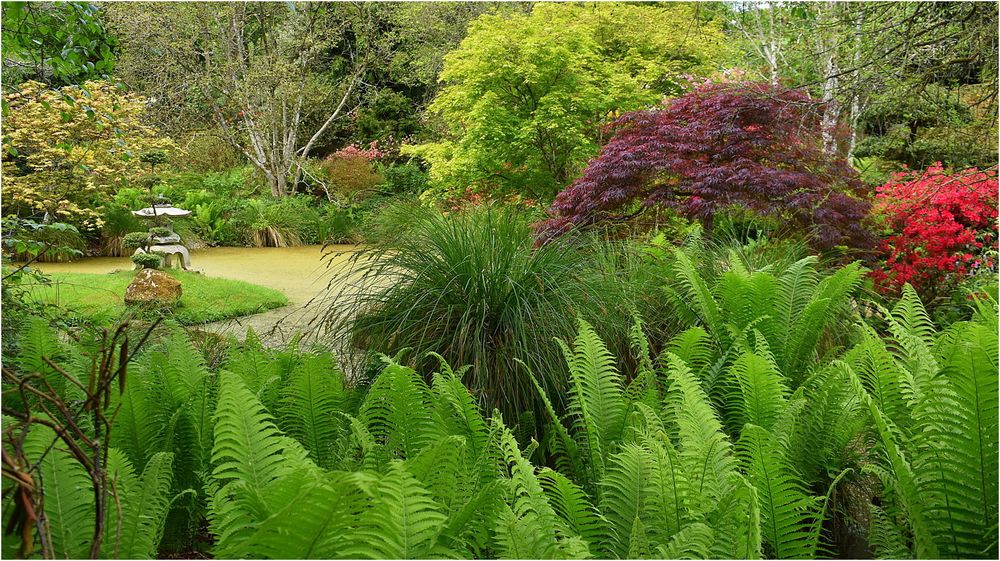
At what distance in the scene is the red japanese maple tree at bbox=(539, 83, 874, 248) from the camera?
494 cm

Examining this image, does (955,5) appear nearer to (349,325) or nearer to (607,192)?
(607,192)

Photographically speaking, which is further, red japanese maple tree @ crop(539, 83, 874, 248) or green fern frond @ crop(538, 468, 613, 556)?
red japanese maple tree @ crop(539, 83, 874, 248)

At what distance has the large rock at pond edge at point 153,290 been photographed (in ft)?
21.5

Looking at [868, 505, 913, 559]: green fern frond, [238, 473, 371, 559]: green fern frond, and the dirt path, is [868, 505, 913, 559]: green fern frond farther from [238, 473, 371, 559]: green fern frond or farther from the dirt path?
the dirt path

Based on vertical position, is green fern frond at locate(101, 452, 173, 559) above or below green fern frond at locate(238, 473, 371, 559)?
below

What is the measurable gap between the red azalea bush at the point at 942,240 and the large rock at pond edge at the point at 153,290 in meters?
5.91

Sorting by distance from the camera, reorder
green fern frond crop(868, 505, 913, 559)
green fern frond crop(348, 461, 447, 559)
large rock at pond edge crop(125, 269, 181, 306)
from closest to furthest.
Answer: green fern frond crop(348, 461, 447, 559) → green fern frond crop(868, 505, 913, 559) → large rock at pond edge crop(125, 269, 181, 306)

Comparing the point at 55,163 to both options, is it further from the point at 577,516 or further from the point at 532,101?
the point at 577,516

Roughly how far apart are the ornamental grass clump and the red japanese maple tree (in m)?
1.24

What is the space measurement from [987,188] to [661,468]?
516 cm

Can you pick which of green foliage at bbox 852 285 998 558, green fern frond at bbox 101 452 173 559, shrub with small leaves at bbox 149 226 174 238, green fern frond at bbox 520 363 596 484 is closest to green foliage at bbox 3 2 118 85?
green fern frond at bbox 101 452 173 559

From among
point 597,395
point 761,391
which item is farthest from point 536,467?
point 761,391

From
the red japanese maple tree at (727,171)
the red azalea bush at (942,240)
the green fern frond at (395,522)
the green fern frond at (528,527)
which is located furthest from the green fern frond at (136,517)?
the red azalea bush at (942,240)

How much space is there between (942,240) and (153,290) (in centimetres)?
650
